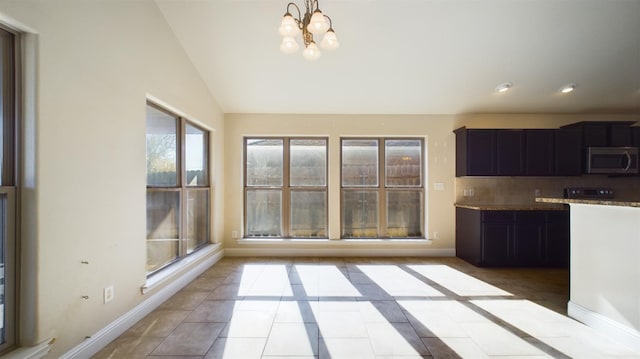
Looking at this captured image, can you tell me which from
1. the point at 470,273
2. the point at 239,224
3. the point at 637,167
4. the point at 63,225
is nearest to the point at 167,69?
the point at 63,225

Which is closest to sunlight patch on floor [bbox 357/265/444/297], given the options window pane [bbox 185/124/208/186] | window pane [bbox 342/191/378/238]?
window pane [bbox 342/191/378/238]

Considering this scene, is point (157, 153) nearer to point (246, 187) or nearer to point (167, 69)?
point (167, 69)

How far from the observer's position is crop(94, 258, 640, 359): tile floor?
191 centimetres

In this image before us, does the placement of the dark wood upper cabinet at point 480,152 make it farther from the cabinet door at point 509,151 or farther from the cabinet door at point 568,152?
the cabinet door at point 568,152

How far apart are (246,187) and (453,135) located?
364 centimetres

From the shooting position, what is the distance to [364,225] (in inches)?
177

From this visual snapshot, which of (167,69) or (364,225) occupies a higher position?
(167,69)

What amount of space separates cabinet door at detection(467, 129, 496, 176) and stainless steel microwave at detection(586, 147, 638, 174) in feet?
4.70

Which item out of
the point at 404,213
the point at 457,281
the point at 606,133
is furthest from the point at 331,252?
the point at 606,133

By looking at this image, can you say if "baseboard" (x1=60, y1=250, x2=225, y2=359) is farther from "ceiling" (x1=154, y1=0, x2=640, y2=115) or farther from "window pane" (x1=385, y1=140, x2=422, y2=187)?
"window pane" (x1=385, y1=140, x2=422, y2=187)

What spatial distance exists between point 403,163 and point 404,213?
34.8 inches

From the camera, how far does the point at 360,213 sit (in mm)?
4508

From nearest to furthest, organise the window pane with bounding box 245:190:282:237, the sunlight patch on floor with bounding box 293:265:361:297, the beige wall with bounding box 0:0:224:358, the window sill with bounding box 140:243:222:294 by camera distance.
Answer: the beige wall with bounding box 0:0:224:358 → the window sill with bounding box 140:243:222:294 → the sunlight patch on floor with bounding box 293:265:361:297 → the window pane with bounding box 245:190:282:237

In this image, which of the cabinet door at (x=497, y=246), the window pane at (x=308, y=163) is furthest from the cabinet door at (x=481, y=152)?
the window pane at (x=308, y=163)
